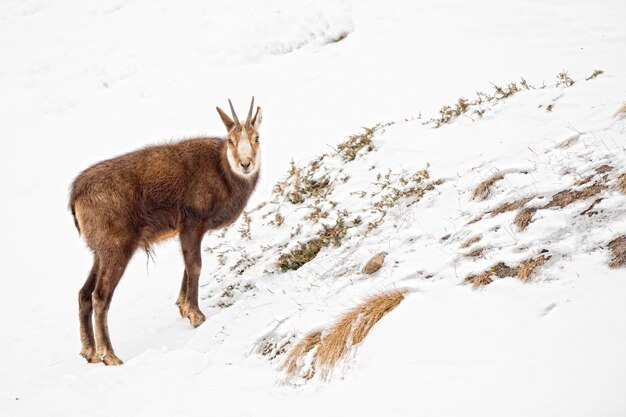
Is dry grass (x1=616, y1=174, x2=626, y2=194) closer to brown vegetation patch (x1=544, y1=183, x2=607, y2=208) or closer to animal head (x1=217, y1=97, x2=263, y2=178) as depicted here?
brown vegetation patch (x1=544, y1=183, x2=607, y2=208)

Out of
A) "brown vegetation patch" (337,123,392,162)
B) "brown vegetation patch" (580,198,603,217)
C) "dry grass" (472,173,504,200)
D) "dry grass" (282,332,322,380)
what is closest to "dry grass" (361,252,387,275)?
"dry grass" (282,332,322,380)

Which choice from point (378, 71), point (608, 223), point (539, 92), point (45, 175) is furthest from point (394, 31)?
point (608, 223)

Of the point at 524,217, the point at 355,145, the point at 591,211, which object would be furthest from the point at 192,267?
the point at 591,211

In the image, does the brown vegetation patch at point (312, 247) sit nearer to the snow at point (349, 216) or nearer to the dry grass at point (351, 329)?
the snow at point (349, 216)

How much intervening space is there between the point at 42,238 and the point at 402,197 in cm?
890

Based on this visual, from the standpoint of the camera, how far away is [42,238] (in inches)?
528

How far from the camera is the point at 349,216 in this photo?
836 centimetres

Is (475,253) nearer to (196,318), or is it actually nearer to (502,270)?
(502,270)

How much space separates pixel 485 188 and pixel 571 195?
3.90 ft

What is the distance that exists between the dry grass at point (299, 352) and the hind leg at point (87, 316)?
3.45 metres

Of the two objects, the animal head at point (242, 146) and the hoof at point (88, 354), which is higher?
the animal head at point (242, 146)

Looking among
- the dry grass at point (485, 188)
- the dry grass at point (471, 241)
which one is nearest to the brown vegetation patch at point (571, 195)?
the dry grass at point (471, 241)

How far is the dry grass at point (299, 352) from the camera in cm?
552

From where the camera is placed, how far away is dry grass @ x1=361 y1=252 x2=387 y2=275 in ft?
21.4
